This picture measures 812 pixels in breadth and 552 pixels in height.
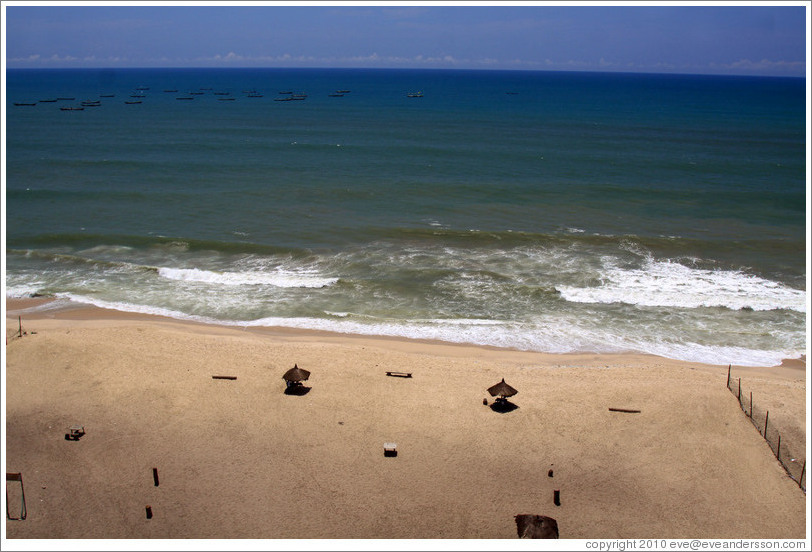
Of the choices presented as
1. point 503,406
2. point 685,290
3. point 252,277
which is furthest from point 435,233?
point 503,406

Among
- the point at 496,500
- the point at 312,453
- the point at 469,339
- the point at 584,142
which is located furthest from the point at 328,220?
the point at 584,142

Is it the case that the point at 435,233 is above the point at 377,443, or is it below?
above

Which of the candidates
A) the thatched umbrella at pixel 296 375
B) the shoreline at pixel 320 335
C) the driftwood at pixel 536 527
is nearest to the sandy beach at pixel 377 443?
the shoreline at pixel 320 335

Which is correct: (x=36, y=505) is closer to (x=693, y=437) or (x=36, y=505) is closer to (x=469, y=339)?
(x=469, y=339)

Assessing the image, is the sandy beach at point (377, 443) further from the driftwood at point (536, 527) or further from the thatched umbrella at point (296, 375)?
the thatched umbrella at point (296, 375)

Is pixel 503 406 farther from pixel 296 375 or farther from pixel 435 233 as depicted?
pixel 435 233

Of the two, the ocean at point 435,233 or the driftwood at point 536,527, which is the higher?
the ocean at point 435,233

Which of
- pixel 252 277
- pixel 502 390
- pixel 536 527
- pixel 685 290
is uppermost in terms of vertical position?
pixel 252 277
